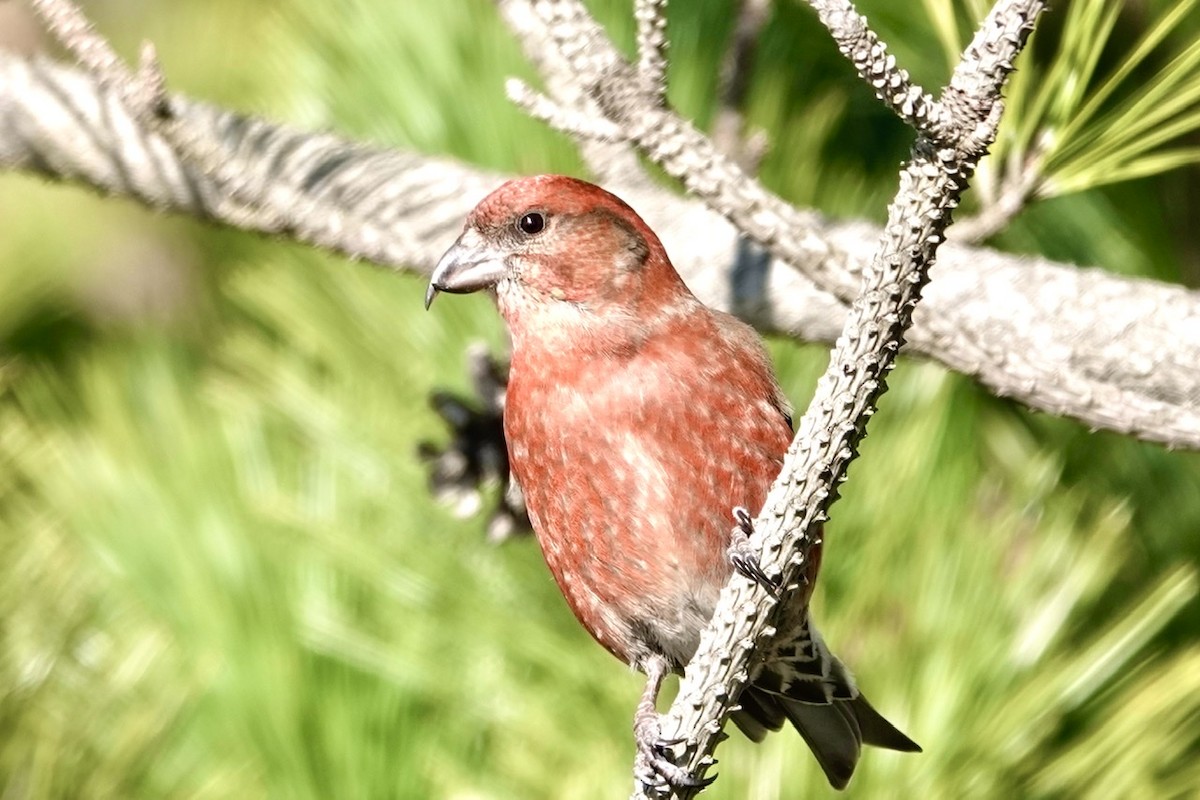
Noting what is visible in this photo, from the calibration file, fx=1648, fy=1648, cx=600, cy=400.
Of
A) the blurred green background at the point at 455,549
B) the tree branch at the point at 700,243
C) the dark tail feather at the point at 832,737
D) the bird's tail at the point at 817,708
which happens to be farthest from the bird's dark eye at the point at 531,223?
the dark tail feather at the point at 832,737

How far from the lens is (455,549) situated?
272 centimetres

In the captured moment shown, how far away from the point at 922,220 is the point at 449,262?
113 cm

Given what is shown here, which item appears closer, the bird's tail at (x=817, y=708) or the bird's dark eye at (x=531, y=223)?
the bird's tail at (x=817, y=708)

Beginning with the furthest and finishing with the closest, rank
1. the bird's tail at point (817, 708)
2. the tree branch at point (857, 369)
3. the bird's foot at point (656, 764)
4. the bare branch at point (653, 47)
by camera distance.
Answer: the bird's tail at point (817, 708), the bare branch at point (653, 47), the bird's foot at point (656, 764), the tree branch at point (857, 369)

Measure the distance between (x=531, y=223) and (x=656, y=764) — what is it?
3.20ft

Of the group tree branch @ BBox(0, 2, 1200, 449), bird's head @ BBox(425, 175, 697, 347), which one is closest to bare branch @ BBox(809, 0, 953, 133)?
tree branch @ BBox(0, 2, 1200, 449)

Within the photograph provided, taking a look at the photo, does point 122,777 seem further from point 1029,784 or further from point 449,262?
point 1029,784

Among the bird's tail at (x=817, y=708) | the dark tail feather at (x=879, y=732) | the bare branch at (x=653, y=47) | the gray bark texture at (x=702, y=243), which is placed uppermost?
the bare branch at (x=653, y=47)

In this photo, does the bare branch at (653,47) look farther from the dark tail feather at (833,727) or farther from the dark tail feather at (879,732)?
the dark tail feather at (879,732)

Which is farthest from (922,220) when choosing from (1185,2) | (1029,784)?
(1029,784)

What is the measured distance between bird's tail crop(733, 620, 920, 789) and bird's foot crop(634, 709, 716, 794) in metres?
0.15

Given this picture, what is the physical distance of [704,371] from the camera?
249 cm

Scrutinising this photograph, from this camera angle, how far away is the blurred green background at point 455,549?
2260mm

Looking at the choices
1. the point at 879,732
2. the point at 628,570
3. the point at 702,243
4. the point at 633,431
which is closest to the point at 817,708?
the point at 879,732
